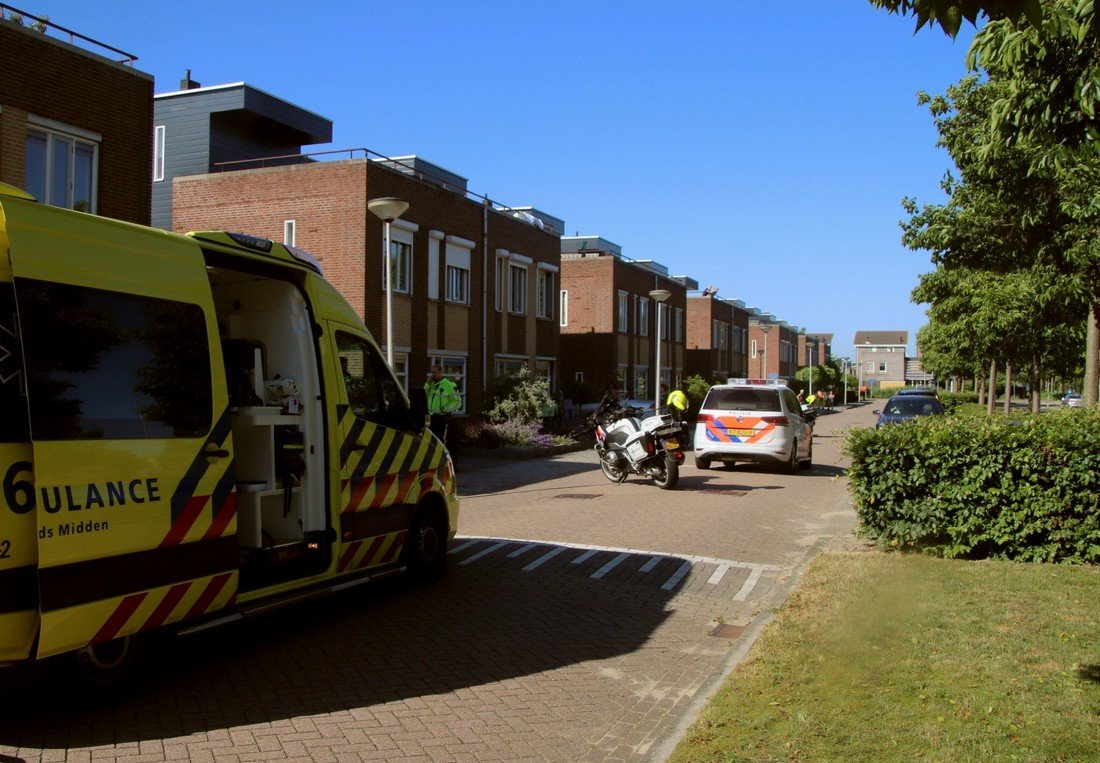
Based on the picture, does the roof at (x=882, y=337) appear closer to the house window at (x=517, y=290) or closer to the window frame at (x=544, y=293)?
the window frame at (x=544, y=293)

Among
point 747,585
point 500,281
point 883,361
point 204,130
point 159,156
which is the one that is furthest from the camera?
point 883,361

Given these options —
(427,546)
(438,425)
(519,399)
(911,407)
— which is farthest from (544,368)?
(427,546)

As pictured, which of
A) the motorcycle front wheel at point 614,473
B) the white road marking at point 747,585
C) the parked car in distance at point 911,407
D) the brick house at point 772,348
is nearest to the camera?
the white road marking at point 747,585

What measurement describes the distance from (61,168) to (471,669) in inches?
483

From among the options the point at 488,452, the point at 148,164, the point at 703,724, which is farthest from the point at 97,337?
the point at 488,452

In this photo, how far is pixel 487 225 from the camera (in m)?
27.8

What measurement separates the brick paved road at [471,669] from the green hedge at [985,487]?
1.19 metres

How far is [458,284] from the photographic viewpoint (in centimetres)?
2661

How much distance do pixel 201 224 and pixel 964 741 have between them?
23.2 meters

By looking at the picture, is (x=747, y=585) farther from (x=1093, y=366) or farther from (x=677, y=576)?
(x=1093, y=366)

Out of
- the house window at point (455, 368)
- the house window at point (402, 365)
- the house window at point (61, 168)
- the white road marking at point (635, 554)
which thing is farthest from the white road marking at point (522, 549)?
the house window at point (455, 368)

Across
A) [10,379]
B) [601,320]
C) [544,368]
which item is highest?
[601,320]

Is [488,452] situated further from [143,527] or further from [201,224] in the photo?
[143,527]

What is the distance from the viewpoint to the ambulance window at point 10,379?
426cm
